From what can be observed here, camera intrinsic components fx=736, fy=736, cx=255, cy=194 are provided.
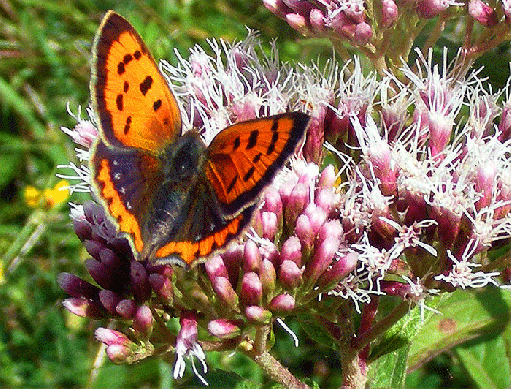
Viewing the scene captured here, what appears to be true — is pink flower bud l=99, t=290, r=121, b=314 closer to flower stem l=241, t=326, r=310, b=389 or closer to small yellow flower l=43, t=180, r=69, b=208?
flower stem l=241, t=326, r=310, b=389

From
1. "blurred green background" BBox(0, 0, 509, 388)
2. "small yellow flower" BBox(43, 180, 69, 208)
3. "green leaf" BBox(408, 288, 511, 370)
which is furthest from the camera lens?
"small yellow flower" BBox(43, 180, 69, 208)

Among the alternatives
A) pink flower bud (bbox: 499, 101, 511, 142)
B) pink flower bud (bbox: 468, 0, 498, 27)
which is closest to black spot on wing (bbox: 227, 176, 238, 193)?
pink flower bud (bbox: 499, 101, 511, 142)

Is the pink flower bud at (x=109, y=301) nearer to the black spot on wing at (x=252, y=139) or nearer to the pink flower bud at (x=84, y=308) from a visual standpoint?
the pink flower bud at (x=84, y=308)

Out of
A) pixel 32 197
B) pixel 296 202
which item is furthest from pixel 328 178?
pixel 32 197

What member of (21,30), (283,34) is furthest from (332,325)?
(21,30)

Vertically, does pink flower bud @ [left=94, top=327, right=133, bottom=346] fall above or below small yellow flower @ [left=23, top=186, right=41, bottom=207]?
above

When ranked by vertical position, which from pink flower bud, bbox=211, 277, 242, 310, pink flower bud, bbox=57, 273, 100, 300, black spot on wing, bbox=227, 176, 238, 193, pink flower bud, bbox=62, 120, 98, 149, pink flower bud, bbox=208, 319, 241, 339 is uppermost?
black spot on wing, bbox=227, 176, 238, 193

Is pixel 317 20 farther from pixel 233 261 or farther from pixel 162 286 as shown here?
pixel 162 286

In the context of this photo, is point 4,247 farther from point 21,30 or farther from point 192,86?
point 192,86

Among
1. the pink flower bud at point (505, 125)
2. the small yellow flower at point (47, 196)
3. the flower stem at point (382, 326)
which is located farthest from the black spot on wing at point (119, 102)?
the small yellow flower at point (47, 196)

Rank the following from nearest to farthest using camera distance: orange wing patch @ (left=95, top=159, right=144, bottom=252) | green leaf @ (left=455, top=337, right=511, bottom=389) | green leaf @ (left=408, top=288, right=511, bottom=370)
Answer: orange wing patch @ (left=95, top=159, right=144, bottom=252)
green leaf @ (left=408, top=288, right=511, bottom=370)
green leaf @ (left=455, top=337, right=511, bottom=389)
